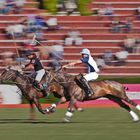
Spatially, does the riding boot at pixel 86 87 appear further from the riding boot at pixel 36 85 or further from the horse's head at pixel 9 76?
the horse's head at pixel 9 76

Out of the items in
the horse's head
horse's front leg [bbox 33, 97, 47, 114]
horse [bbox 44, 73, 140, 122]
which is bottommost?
horse's front leg [bbox 33, 97, 47, 114]

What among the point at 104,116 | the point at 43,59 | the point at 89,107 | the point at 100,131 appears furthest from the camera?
the point at 43,59

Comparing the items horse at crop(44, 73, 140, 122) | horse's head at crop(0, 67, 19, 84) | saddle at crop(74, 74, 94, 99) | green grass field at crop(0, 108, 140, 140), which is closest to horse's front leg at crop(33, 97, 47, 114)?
horse at crop(44, 73, 140, 122)

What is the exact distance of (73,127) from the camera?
51.1 feet

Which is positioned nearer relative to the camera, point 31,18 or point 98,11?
point 31,18

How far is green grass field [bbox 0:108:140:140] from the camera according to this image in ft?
44.2

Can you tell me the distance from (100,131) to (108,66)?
48.3 ft

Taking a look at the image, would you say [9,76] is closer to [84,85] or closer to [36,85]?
[36,85]

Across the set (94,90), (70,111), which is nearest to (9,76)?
(70,111)

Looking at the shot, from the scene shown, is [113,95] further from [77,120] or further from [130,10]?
[130,10]

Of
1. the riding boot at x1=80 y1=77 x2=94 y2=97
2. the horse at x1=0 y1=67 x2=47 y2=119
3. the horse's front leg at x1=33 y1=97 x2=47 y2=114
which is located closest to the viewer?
the riding boot at x1=80 y1=77 x2=94 y2=97

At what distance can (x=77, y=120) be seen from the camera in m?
18.0

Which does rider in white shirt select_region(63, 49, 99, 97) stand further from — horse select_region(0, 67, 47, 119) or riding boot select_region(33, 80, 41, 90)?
horse select_region(0, 67, 47, 119)

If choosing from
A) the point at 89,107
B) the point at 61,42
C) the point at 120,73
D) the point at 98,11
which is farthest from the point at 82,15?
the point at 89,107
